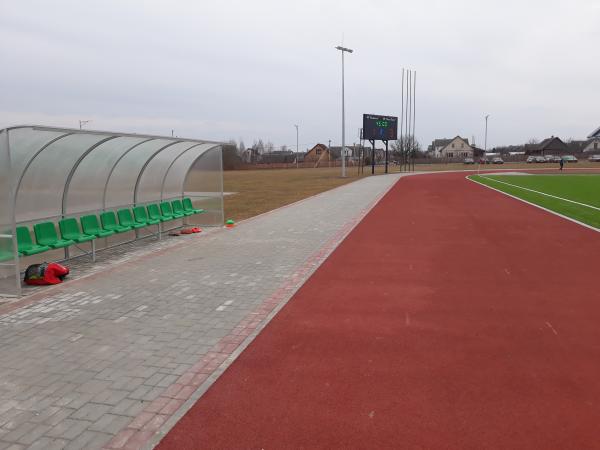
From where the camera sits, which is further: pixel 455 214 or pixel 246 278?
pixel 455 214

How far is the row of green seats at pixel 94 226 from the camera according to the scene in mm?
7951

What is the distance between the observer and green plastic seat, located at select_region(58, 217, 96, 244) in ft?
28.8

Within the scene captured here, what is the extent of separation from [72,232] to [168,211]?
3824mm

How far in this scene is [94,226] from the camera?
32.1 feet

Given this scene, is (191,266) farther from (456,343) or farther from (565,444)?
(565,444)

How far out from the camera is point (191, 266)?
870cm

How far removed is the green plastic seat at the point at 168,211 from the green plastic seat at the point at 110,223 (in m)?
1.94

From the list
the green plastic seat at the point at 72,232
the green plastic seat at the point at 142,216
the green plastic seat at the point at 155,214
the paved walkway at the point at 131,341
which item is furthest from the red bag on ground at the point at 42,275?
the green plastic seat at the point at 155,214

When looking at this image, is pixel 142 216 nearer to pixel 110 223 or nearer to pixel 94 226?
pixel 110 223

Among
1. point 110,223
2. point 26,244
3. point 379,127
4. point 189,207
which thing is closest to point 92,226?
point 110,223

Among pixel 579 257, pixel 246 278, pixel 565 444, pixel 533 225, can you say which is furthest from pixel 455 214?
pixel 565 444

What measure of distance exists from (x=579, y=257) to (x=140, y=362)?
27.3 feet

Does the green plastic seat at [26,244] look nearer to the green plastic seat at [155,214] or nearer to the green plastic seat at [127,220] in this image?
the green plastic seat at [127,220]

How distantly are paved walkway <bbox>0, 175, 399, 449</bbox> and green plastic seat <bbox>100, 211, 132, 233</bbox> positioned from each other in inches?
Answer: 32.8
